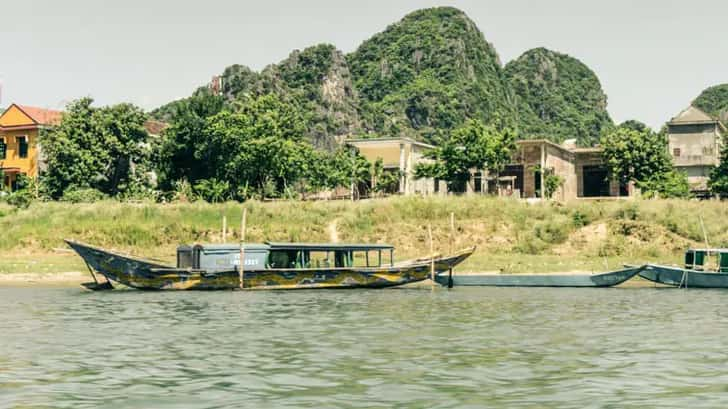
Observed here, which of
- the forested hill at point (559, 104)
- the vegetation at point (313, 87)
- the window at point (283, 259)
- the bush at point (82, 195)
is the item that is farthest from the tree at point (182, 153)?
the forested hill at point (559, 104)

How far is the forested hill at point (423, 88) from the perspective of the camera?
468 feet

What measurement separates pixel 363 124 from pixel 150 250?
337 ft

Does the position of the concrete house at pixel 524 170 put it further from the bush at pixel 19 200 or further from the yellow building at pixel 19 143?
the bush at pixel 19 200

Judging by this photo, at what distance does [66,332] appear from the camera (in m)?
24.2

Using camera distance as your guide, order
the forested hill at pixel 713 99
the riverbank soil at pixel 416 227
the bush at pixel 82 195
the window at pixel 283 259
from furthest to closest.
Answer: the forested hill at pixel 713 99 → the bush at pixel 82 195 → the riverbank soil at pixel 416 227 → the window at pixel 283 259

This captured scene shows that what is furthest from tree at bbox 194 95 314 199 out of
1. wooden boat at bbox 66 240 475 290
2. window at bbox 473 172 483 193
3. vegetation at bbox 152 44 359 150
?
vegetation at bbox 152 44 359 150

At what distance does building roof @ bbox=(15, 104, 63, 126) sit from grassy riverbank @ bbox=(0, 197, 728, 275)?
19233mm

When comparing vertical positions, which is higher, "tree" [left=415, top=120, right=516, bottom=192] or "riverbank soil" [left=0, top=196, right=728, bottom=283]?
"tree" [left=415, top=120, right=516, bottom=192]

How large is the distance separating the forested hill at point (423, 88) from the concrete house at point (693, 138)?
48209mm

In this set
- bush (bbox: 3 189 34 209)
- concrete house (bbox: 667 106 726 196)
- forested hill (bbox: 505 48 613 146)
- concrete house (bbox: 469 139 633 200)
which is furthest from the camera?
forested hill (bbox: 505 48 613 146)

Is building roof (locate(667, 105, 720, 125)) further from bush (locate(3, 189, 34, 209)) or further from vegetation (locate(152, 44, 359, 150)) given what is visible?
bush (locate(3, 189, 34, 209))

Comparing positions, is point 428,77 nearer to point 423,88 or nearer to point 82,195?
point 423,88

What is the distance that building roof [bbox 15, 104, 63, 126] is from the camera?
238 feet

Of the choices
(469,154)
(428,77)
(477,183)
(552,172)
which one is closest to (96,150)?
(469,154)
